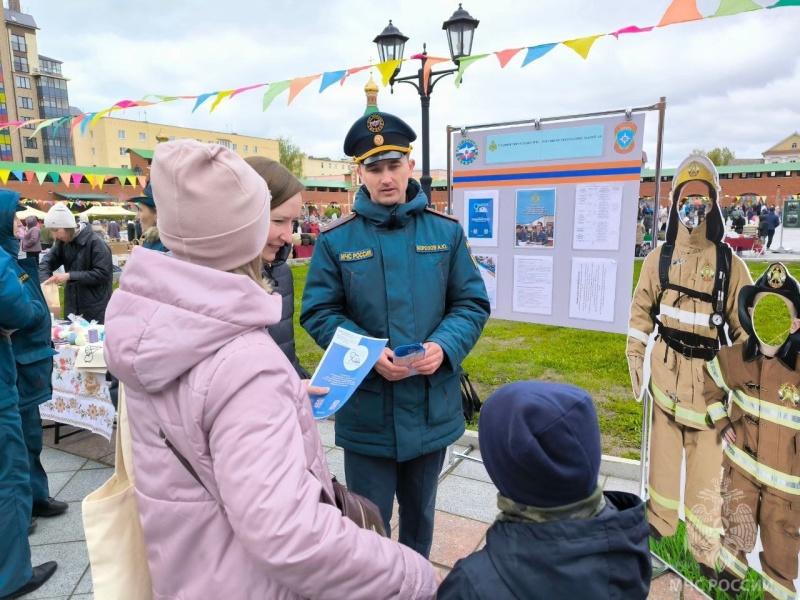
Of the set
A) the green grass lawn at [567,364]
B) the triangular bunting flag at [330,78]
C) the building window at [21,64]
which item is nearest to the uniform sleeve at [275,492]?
the green grass lawn at [567,364]

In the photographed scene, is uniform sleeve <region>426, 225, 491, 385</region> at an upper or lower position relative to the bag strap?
upper

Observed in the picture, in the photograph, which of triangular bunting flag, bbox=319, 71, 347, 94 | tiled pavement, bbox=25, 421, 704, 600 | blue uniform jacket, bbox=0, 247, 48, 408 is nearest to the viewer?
blue uniform jacket, bbox=0, 247, 48, 408

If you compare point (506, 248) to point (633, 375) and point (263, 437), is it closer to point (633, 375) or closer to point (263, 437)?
point (633, 375)

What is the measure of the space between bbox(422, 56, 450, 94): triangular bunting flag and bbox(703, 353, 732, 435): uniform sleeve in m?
4.07

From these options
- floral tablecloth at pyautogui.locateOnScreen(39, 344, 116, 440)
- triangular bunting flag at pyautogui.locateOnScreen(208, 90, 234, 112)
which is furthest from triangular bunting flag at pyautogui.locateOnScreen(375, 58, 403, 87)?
floral tablecloth at pyautogui.locateOnScreen(39, 344, 116, 440)

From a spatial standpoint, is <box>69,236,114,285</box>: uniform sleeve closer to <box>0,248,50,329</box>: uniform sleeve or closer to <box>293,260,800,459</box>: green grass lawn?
<box>293,260,800,459</box>: green grass lawn

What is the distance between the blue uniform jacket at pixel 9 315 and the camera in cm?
231

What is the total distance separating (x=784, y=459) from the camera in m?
2.01

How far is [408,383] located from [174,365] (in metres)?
1.24

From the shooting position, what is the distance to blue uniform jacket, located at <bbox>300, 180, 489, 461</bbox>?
2.07 m

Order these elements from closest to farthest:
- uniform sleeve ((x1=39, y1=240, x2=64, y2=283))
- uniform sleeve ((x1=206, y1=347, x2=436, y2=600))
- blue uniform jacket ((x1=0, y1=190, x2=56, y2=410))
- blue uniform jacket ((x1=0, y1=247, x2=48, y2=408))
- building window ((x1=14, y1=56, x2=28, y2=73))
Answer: uniform sleeve ((x1=206, y1=347, x2=436, y2=600))
blue uniform jacket ((x1=0, y1=247, x2=48, y2=408))
blue uniform jacket ((x1=0, y1=190, x2=56, y2=410))
uniform sleeve ((x1=39, y1=240, x2=64, y2=283))
building window ((x1=14, y1=56, x2=28, y2=73))

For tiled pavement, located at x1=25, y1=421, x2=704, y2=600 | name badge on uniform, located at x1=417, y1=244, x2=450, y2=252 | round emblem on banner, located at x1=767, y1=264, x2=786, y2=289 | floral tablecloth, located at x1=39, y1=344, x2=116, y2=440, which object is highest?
name badge on uniform, located at x1=417, y1=244, x2=450, y2=252

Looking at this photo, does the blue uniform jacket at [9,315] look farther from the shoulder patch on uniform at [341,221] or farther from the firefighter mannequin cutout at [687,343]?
the firefighter mannequin cutout at [687,343]

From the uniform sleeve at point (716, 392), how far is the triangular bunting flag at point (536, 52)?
265 cm
